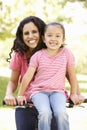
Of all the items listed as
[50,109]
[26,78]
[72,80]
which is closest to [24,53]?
[26,78]

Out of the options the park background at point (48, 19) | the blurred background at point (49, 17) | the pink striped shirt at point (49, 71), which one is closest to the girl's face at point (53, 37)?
the pink striped shirt at point (49, 71)

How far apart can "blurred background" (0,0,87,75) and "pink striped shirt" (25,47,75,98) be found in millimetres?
15327

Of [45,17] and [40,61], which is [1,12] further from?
[40,61]

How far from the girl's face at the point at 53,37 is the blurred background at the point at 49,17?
15362 mm

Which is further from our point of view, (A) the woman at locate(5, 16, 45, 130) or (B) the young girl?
(A) the woman at locate(5, 16, 45, 130)

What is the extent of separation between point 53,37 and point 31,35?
340 mm

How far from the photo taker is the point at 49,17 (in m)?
23.3

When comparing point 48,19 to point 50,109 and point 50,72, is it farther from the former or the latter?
point 50,109

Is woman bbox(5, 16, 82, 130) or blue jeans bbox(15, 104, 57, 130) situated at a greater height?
woman bbox(5, 16, 82, 130)

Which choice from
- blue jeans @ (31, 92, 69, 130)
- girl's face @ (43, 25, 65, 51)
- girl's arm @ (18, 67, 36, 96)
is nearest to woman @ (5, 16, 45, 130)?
girl's arm @ (18, 67, 36, 96)

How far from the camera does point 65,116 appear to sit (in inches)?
137

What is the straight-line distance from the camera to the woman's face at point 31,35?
4.02 meters

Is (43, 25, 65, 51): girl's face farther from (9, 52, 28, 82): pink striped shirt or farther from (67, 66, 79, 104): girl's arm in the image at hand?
(9, 52, 28, 82): pink striped shirt

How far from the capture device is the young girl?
3.69 metres
